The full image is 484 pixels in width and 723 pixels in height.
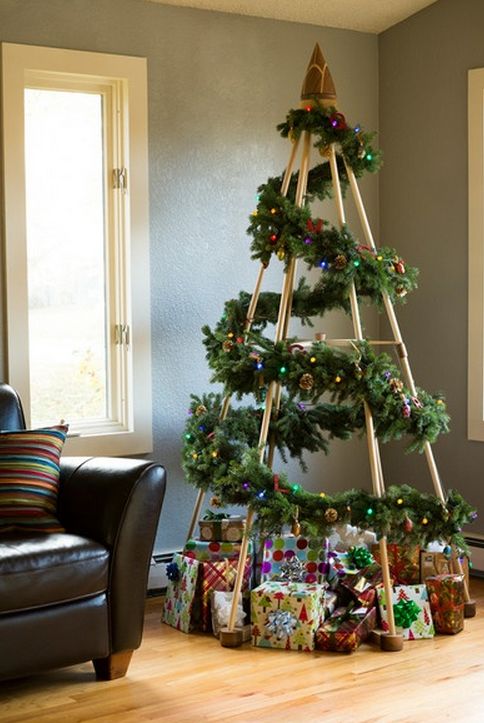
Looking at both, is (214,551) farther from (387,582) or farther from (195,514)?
(387,582)

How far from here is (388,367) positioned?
3.90m

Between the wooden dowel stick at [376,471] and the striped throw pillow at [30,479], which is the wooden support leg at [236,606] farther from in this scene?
the striped throw pillow at [30,479]

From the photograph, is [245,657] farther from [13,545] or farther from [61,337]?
[61,337]

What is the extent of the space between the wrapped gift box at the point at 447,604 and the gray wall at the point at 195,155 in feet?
3.88

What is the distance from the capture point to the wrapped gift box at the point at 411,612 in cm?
400

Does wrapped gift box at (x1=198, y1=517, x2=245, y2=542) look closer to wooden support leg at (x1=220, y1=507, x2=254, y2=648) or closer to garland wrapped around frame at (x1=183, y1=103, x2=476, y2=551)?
garland wrapped around frame at (x1=183, y1=103, x2=476, y2=551)

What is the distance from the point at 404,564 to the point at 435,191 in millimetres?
1752

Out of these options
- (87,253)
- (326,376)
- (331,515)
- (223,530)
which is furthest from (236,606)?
(87,253)

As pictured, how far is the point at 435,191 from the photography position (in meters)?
5.03

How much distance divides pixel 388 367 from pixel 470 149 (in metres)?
1.42

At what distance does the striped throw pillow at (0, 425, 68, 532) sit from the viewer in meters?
3.54

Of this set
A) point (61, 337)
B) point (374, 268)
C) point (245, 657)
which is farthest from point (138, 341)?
point (245, 657)

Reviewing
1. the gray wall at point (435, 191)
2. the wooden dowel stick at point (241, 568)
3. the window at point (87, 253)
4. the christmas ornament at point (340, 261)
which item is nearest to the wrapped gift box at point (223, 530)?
the wooden dowel stick at point (241, 568)

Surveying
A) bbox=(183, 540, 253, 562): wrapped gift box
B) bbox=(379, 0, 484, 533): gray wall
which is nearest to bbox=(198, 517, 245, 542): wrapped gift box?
bbox=(183, 540, 253, 562): wrapped gift box
